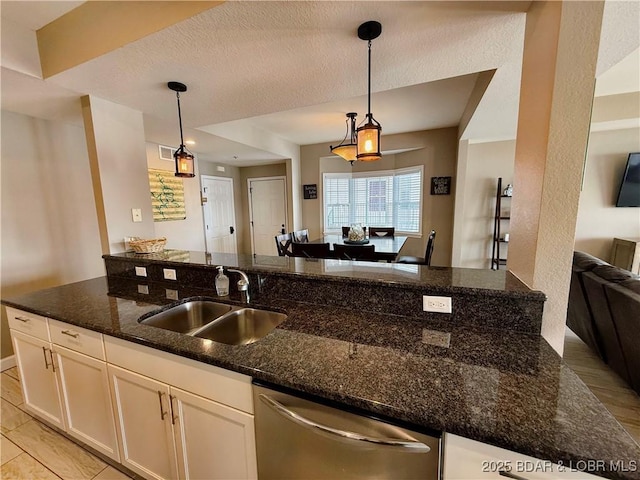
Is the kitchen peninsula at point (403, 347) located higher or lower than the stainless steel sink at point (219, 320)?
higher

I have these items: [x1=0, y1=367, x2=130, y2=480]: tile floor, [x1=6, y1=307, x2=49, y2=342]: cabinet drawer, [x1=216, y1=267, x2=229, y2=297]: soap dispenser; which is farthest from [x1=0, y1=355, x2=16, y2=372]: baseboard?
[x1=216, y1=267, x2=229, y2=297]: soap dispenser

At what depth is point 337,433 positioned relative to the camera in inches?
32.1

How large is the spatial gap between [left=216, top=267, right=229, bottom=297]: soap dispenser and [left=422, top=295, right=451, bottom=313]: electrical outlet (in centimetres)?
118

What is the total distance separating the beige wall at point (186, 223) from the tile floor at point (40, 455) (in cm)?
233

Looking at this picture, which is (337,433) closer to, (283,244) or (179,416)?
(179,416)

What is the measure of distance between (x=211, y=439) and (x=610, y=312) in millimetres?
2824

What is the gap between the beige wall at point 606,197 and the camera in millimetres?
3785

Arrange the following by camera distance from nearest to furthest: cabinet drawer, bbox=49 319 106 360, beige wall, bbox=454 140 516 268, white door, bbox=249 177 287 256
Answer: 1. cabinet drawer, bbox=49 319 106 360
2. beige wall, bbox=454 140 516 268
3. white door, bbox=249 177 287 256

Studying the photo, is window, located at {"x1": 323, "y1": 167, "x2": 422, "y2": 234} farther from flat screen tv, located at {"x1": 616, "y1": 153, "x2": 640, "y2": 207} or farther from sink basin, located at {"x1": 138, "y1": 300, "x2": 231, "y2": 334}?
sink basin, located at {"x1": 138, "y1": 300, "x2": 231, "y2": 334}

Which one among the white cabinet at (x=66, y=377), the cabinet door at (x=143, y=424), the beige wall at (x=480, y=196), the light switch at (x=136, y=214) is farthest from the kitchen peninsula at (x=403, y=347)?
the beige wall at (x=480, y=196)

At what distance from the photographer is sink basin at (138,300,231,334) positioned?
5.20ft

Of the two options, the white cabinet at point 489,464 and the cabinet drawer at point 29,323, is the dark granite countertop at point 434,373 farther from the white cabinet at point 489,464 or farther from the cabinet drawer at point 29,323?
the cabinet drawer at point 29,323

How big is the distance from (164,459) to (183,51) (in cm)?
215

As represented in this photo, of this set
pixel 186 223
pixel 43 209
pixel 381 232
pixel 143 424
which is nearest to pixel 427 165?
pixel 381 232
